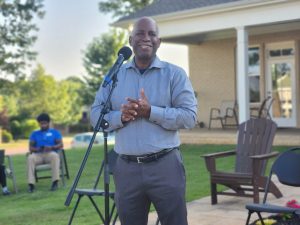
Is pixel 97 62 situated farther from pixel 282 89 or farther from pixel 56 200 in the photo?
pixel 56 200

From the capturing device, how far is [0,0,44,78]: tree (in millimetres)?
22342

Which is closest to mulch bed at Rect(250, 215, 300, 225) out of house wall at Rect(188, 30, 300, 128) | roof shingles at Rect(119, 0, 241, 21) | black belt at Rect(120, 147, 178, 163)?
black belt at Rect(120, 147, 178, 163)

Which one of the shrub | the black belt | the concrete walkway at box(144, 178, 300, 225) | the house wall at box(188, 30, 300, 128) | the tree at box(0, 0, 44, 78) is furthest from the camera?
the shrub

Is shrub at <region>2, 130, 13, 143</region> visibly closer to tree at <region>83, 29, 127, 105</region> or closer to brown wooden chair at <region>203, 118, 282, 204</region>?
tree at <region>83, 29, 127, 105</region>

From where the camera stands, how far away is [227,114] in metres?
16.3

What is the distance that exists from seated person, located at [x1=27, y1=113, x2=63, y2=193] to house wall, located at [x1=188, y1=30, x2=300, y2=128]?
889cm

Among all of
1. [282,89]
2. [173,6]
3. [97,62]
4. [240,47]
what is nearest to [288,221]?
[240,47]

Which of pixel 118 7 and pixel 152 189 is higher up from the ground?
pixel 118 7

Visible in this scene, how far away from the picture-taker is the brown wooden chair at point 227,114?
16141mm

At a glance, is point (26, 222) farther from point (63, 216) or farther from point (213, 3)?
point (213, 3)

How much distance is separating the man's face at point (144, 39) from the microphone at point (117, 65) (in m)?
0.14

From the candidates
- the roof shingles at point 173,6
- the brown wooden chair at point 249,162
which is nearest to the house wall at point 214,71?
the roof shingles at point 173,6

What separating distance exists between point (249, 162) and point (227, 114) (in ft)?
31.8

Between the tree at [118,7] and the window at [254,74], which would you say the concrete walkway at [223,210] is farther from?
the tree at [118,7]
